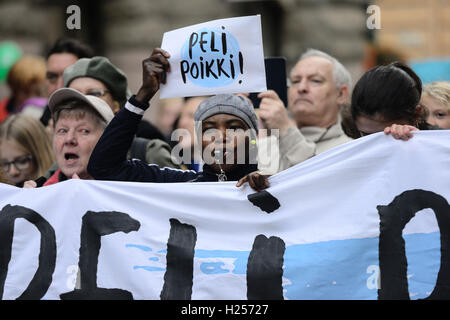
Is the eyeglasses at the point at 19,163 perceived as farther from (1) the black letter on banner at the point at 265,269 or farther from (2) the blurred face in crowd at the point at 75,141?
(1) the black letter on banner at the point at 265,269

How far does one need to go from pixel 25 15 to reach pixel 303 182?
675 cm

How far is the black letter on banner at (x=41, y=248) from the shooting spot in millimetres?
4070

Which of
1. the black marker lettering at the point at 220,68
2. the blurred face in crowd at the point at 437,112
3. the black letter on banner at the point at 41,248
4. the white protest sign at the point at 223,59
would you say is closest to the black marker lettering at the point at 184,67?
the white protest sign at the point at 223,59

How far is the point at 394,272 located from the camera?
12.5ft

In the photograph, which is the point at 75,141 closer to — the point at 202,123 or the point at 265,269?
the point at 202,123

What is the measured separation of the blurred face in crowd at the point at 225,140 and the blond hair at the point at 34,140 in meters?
1.37

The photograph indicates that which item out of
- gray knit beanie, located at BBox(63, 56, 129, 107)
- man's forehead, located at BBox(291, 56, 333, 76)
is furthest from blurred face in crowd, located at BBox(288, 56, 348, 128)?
gray knit beanie, located at BBox(63, 56, 129, 107)

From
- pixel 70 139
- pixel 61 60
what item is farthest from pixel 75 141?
pixel 61 60

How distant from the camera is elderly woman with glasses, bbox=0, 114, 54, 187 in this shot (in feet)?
17.3

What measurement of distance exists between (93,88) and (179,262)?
1.48m

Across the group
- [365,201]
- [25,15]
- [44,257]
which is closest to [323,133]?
[365,201]

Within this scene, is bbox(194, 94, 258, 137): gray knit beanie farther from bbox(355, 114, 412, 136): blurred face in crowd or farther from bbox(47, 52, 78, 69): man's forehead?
bbox(47, 52, 78, 69): man's forehead
